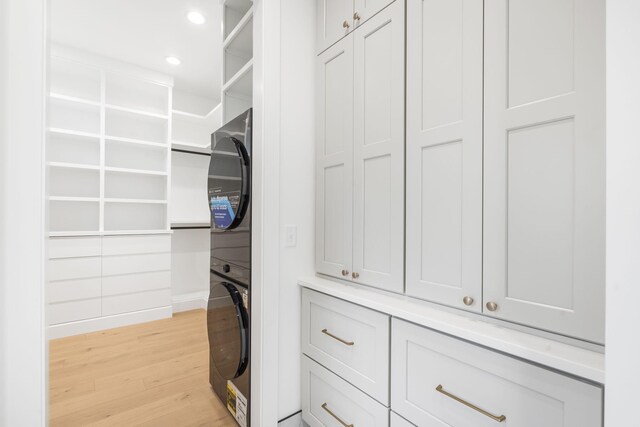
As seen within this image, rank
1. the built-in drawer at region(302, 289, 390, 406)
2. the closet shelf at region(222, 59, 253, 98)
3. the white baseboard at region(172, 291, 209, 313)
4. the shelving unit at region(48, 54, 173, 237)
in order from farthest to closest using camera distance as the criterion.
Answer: the white baseboard at region(172, 291, 209, 313), the shelving unit at region(48, 54, 173, 237), the closet shelf at region(222, 59, 253, 98), the built-in drawer at region(302, 289, 390, 406)

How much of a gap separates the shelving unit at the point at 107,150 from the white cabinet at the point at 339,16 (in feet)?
8.59

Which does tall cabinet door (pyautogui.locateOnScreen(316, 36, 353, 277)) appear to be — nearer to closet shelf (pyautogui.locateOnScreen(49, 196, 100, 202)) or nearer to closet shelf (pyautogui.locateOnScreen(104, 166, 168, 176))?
closet shelf (pyautogui.locateOnScreen(104, 166, 168, 176))

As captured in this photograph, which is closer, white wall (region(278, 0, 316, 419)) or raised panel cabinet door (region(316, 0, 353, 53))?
raised panel cabinet door (region(316, 0, 353, 53))

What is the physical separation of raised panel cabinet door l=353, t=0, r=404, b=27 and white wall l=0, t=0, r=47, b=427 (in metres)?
1.21

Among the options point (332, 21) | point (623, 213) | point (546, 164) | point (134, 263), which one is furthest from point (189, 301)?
point (623, 213)

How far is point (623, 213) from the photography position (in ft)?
1.72

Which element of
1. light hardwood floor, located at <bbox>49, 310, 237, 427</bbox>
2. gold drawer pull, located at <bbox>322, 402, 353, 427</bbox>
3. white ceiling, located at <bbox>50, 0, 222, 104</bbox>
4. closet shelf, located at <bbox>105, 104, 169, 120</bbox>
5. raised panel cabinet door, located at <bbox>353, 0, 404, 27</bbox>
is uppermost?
white ceiling, located at <bbox>50, 0, 222, 104</bbox>

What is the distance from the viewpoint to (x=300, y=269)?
1.59m

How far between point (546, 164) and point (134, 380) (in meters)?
2.84

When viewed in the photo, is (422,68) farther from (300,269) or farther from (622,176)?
(300,269)

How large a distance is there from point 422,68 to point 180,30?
2560mm

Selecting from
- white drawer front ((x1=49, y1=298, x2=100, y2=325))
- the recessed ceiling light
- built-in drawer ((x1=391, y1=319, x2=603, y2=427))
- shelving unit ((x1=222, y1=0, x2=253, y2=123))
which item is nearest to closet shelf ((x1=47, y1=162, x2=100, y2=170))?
white drawer front ((x1=49, y1=298, x2=100, y2=325))

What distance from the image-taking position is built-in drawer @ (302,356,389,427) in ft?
3.88

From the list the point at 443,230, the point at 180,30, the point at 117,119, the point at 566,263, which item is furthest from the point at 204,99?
the point at 566,263
